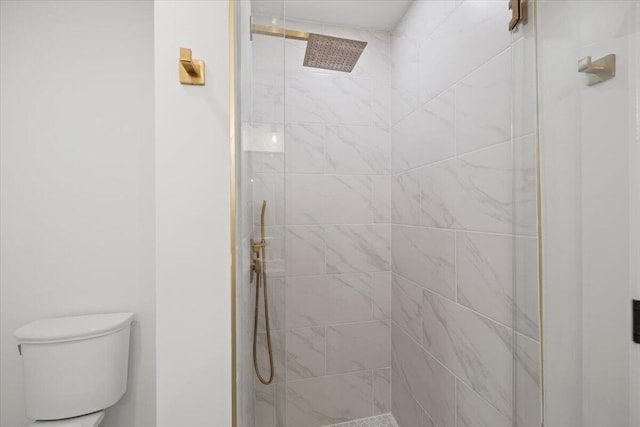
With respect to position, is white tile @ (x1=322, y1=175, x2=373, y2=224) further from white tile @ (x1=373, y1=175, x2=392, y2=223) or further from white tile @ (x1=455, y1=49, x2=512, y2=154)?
white tile @ (x1=455, y1=49, x2=512, y2=154)

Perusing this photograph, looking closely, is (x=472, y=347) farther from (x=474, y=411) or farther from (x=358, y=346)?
(x=358, y=346)

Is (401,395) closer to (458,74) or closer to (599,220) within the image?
(599,220)

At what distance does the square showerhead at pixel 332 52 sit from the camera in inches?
48.6

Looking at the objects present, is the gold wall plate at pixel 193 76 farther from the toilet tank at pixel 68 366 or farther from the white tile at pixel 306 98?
the toilet tank at pixel 68 366

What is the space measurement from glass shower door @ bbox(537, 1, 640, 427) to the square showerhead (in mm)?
756

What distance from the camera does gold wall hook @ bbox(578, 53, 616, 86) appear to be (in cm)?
52

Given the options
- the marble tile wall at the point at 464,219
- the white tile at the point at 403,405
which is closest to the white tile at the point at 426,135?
the marble tile wall at the point at 464,219

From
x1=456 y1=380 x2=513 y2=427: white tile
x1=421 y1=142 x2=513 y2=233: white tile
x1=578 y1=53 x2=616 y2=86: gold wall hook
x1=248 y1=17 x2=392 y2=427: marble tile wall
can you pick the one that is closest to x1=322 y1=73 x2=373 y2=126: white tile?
x1=248 y1=17 x2=392 y2=427: marble tile wall

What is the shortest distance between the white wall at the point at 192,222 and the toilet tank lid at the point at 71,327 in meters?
0.56

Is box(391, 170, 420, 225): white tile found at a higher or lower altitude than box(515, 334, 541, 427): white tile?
higher

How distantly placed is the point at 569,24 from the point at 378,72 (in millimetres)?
1240

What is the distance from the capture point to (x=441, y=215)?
124cm

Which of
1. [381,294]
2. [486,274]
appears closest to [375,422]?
[381,294]

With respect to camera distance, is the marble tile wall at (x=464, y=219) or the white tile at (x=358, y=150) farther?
the white tile at (x=358, y=150)
